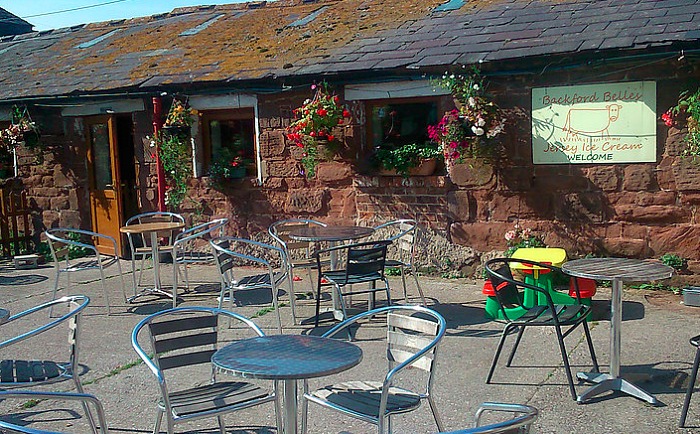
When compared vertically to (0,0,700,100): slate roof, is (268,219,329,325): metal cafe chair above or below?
below

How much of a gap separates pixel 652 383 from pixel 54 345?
440cm

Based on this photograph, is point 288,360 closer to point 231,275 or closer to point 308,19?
point 231,275

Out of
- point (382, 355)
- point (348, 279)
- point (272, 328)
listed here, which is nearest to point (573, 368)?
point (382, 355)

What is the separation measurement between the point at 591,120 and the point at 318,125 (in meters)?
2.76

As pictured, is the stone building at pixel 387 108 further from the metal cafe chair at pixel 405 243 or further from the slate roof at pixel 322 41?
the metal cafe chair at pixel 405 243

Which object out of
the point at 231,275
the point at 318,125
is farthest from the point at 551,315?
the point at 318,125

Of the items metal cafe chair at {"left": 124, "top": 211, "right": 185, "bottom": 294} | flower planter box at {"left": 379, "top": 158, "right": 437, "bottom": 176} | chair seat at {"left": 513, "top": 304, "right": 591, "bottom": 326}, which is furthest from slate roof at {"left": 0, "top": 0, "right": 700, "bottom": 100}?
chair seat at {"left": 513, "top": 304, "right": 591, "bottom": 326}

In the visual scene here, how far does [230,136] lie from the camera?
8992 millimetres

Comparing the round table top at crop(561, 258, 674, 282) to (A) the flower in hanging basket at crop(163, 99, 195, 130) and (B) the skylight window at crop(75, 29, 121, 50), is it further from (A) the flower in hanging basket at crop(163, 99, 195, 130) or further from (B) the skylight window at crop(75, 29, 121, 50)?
(B) the skylight window at crop(75, 29, 121, 50)

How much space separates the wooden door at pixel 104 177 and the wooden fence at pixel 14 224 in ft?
3.68

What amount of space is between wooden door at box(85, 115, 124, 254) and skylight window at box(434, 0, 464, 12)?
4.52 meters

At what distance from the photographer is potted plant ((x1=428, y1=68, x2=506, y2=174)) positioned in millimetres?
7070

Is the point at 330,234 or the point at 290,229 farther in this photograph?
the point at 290,229

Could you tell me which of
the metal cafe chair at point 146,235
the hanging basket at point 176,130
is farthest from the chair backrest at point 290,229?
the hanging basket at point 176,130
